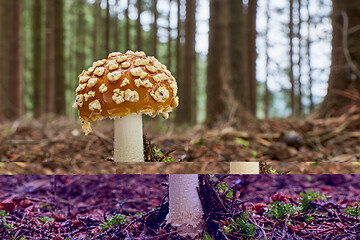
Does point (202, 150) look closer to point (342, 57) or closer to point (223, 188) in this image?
point (223, 188)

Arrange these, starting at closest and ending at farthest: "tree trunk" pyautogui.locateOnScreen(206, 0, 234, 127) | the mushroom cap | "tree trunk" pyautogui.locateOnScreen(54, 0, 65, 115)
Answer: the mushroom cap → "tree trunk" pyautogui.locateOnScreen(54, 0, 65, 115) → "tree trunk" pyautogui.locateOnScreen(206, 0, 234, 127)

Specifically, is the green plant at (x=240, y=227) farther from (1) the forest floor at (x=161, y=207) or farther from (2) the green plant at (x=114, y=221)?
(2) the green plant at (x=114, y=221)

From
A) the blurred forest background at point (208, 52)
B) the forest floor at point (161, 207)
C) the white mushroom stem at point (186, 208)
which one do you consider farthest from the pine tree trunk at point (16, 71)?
the white mushroom stem at point (186, 208)

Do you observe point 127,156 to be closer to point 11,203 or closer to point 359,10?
point 11,203

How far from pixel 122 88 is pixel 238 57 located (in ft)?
21.7

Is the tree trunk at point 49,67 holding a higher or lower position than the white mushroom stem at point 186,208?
higher

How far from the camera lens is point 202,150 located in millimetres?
2891

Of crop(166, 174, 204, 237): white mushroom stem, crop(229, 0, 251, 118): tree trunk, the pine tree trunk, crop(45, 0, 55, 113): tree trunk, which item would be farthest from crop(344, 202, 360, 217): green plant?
the pine tree trunk

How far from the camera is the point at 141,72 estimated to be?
3.76 feet

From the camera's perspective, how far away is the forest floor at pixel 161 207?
123 centimetres

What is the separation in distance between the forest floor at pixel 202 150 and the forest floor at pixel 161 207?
0.07 m

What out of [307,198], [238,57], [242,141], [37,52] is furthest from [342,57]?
[37,52]

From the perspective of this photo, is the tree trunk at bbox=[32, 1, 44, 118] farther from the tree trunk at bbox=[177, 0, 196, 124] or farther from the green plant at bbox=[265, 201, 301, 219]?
the green plant at bbox=[265, 201, 301, 219]

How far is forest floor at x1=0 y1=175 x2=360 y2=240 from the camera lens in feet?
4.05
